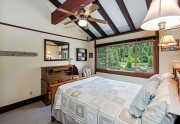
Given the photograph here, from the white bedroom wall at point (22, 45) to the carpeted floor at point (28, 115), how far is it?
1.18 ft

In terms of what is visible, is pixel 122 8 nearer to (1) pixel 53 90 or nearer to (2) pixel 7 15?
(1) pixel 53 90

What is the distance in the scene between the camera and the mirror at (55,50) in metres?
3.69

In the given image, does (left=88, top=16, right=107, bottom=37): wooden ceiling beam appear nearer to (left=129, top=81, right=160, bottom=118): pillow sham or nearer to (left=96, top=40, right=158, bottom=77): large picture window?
(left=96, top=40, right=158, bottom=77): large picture window

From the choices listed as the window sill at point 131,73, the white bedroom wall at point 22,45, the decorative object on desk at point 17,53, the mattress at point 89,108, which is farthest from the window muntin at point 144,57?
the decorative object on desk at point 17,53

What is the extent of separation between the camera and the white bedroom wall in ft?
9.01

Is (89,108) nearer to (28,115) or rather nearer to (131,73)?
(28,115)

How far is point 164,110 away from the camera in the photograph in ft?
2.94

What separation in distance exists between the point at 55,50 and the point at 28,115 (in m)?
2.35

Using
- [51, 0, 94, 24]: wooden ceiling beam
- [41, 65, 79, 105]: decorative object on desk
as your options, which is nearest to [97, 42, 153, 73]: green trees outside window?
[41, 65, 79, 105]: decorative object on desk

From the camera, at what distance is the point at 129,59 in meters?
4.10

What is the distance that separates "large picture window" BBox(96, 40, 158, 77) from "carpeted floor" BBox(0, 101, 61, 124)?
3.04 metres

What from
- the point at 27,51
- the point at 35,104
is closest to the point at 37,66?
the point at 27,51

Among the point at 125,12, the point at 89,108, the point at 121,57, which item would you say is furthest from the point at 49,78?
the point at 125,12

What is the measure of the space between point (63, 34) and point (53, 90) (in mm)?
2777
